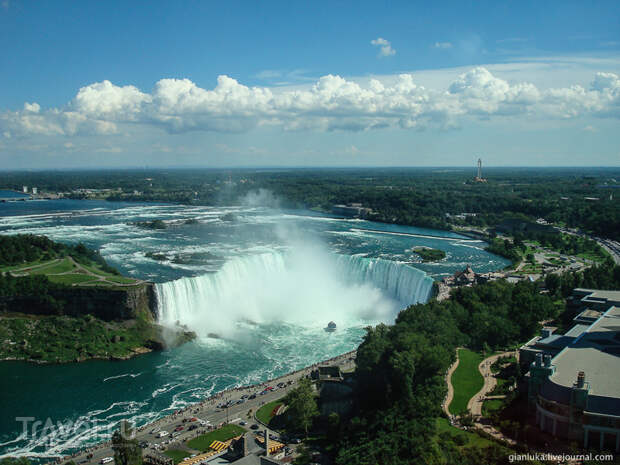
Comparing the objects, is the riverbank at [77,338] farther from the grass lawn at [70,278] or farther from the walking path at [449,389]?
the walking path at [449,389]

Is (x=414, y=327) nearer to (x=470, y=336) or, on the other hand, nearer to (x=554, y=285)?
(x=470, y=336)

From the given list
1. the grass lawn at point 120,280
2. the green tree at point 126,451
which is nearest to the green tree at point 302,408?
the green tree at point 126,451

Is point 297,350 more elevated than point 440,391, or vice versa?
point 440,391

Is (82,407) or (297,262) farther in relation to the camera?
(297,262)

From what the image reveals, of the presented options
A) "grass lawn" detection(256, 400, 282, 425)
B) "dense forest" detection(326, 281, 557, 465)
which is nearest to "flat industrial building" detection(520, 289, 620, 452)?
"dense forest" detection(326, 281, 557, 465)

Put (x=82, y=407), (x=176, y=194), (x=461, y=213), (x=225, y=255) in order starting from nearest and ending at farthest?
(x=82, y=407) → (x=225, y=255) → (x=461, y=213) → (x=176, y=194)

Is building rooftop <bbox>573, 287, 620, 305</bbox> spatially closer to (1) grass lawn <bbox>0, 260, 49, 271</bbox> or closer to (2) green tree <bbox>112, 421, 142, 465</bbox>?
(2) green tree <bbox>112, 421, 142, 465</bbox>

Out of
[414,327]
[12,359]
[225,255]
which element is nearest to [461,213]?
[225,255]

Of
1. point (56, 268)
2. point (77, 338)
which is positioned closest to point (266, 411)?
point (77, 338)
